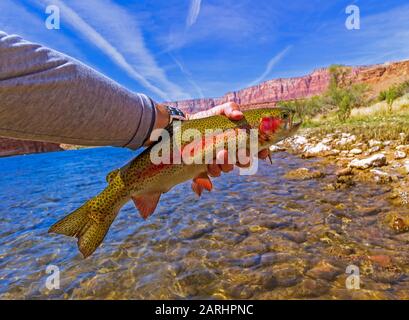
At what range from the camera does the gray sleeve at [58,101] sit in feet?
6.37

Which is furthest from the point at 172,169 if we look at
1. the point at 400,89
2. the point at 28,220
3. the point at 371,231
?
the point at 400,89

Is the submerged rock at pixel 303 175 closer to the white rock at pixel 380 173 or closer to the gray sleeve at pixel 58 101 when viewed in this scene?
the white rock at pixel 380 173

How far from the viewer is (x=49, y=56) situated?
6.91ft

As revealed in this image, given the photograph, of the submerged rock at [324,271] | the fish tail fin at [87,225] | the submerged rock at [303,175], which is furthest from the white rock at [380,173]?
the fish tail fin at [87,225]

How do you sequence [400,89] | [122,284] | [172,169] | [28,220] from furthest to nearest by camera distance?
[400,89] < [28,220] < [122,284] < [172,169]

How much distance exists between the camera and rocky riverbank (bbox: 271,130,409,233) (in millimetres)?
7893

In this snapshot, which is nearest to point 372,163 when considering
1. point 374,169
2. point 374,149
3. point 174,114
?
point 374,169

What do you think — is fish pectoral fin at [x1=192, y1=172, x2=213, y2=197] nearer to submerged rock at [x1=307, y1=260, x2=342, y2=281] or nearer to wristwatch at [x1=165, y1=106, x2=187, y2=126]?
wristwatch at [x1=165, y1=106, x2=187, y2=126]

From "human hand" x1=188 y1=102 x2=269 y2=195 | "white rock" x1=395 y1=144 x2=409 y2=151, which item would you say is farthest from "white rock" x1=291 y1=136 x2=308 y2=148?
"human hand" x1=188 y1=102 x2=269 y2=195

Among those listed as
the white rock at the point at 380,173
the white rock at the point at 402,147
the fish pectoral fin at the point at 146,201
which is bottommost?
the fish pectoral fin at the point at 146,201

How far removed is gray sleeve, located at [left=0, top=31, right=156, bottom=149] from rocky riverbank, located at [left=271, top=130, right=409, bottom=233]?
6303 mm

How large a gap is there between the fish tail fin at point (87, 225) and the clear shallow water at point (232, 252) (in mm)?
2317
